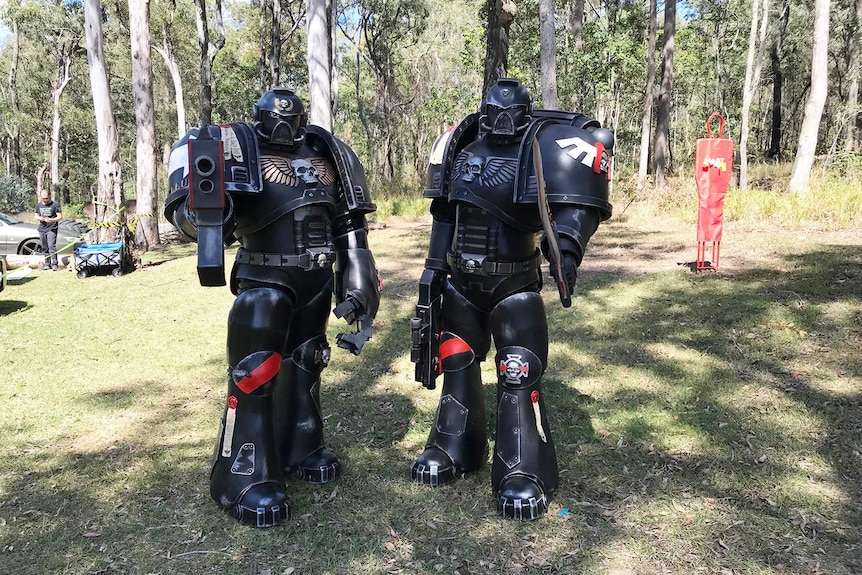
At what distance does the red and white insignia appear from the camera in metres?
3.29

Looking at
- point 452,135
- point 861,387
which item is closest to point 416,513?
point 452,135

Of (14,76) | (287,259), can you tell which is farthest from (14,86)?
(287,259)

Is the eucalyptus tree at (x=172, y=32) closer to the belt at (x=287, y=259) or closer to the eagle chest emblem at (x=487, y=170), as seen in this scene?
the belt at (x=287, y=259)

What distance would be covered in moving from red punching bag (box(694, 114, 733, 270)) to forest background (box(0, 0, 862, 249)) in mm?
2704

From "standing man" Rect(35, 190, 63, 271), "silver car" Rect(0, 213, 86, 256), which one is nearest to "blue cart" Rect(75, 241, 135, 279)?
"standing man" Rect(35, 190, 63, 271)

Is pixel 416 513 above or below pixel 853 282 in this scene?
below

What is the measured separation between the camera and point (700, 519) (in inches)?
128

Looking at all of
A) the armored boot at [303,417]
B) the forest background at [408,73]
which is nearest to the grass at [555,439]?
the armored boot at [303,417]

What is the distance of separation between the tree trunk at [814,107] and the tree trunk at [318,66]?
9.57 meters

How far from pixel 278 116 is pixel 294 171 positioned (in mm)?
289

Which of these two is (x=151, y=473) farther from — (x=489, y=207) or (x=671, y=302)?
(x=671, y=302)

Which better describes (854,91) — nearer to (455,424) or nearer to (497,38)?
(497,38)

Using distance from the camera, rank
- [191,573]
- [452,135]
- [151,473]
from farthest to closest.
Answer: [151,473]
[452,135]
[191,573]

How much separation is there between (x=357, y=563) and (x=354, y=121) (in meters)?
42.6
